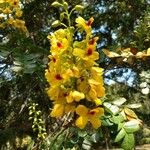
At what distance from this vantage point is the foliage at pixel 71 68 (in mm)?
1792

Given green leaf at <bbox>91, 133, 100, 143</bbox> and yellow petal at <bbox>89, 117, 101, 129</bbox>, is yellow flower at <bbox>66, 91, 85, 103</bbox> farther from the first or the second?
green leaf at <bbox>91, 133, 100, 143</bbox>

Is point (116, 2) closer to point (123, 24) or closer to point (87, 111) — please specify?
point (123, 24)

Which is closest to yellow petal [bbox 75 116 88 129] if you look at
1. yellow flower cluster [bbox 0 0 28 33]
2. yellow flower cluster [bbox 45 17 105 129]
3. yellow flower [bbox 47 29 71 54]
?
yellow flower cluster [bbox 45 17 105 129]

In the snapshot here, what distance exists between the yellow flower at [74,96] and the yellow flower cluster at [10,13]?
124 centimetres

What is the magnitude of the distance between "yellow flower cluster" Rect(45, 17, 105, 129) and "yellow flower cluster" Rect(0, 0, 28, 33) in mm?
1122

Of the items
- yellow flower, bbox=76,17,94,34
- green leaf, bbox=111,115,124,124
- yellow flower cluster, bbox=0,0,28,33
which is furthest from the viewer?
yellow flower cluster, bbox=0,0,28,33

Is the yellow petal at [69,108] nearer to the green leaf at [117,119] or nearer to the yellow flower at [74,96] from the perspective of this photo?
the yellow flower at [74,96]

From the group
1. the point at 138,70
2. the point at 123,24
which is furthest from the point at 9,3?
the point at 123,24

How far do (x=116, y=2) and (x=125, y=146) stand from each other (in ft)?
10.1

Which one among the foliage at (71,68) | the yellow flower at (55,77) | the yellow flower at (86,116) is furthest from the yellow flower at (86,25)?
the yellow flower at (86,116)

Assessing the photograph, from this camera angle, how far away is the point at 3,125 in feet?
12.7

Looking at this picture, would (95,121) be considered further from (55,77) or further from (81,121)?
(55,77)

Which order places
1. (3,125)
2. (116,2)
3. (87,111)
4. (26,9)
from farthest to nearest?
1. (116,2)
2. (26,9)
3. (3,125)
4. (87,111)

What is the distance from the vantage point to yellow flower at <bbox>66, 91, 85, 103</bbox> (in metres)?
1.54
